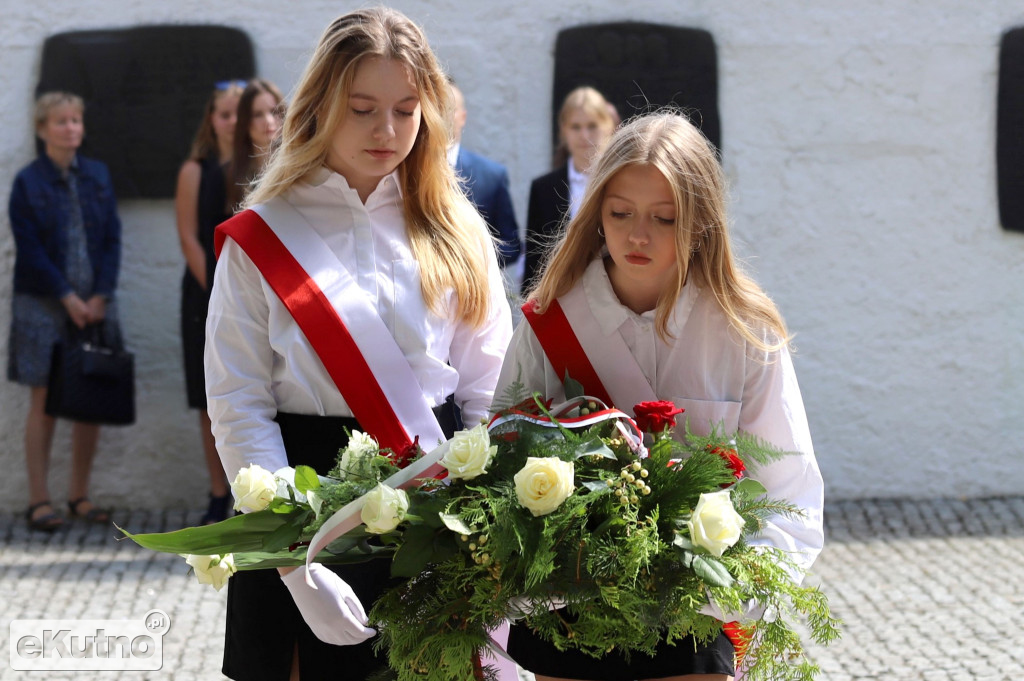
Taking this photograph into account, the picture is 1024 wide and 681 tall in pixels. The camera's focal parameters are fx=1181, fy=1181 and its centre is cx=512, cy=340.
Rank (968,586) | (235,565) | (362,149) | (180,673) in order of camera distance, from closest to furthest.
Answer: (235,565)
(362,149)
(180,673)
(968,586)

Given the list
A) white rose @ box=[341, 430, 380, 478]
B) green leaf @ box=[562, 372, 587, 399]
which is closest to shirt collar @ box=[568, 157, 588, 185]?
green leaf @ box=[562, 372, 587, 399]

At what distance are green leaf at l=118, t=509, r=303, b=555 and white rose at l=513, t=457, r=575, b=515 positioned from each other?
0.41 metres

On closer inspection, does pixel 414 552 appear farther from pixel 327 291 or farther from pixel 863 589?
pixel 863 589

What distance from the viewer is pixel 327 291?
232 centimetres

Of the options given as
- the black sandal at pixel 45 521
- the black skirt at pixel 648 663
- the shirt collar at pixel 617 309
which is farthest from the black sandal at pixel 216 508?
the black skirt at pixel 648 663

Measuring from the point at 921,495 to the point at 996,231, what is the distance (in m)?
1.48

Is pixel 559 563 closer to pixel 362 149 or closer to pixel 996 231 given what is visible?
pixel 362 149

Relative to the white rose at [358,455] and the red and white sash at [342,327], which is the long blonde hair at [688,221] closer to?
the red and white sash at [342,327]

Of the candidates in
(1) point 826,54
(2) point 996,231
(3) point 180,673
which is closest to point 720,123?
(1) point 826,54

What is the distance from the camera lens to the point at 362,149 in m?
2.31

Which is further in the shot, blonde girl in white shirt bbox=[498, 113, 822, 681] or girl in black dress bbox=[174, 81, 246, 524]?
girl in black dress bbox=[174, 81, 246, 524]

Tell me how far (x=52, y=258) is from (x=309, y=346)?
414 cm

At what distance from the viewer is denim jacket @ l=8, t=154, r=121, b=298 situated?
19.2 ft

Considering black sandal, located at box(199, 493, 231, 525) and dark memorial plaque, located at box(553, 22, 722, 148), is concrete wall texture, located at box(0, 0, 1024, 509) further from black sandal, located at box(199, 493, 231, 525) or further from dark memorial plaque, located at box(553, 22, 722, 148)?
black sandal, located at box(199, 493, 231, 525)
